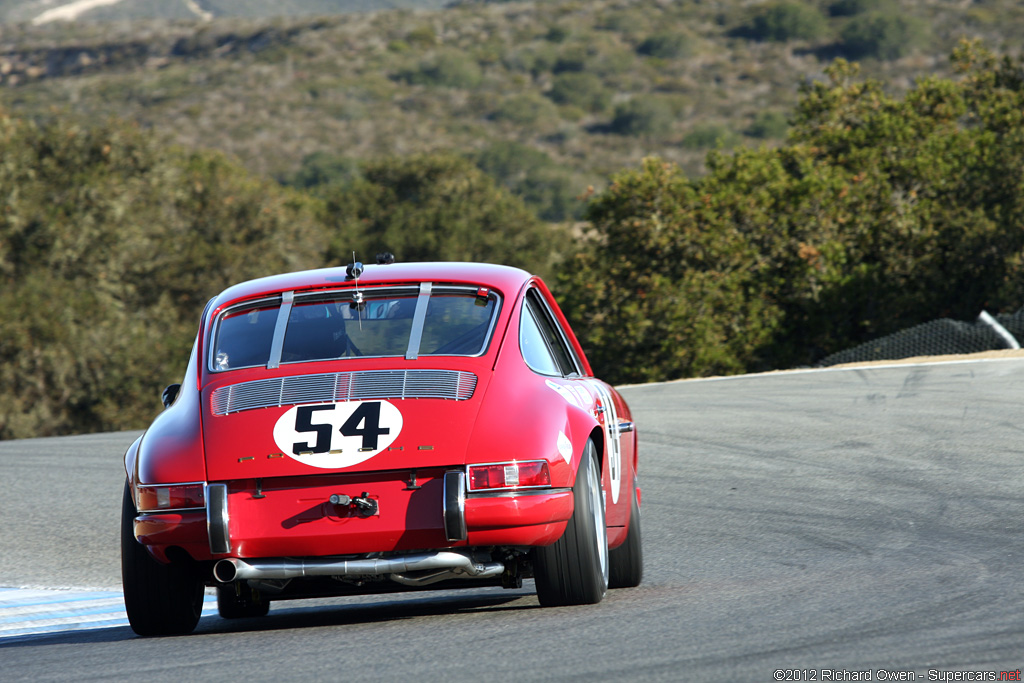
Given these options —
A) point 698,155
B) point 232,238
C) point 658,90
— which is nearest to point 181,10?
point 658,90

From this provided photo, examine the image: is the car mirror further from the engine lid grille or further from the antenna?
the antenna

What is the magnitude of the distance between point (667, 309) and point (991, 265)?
697 centimetres

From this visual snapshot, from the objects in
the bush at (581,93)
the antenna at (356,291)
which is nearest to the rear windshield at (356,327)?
the antenna at (356,291)

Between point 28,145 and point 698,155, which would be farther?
point 698,155

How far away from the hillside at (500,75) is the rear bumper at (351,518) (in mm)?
77869

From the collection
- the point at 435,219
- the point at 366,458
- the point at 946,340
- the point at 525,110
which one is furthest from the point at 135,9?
the point at 366,458

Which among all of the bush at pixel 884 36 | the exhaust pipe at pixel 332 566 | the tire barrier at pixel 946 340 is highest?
the exhaust pipe at pixel 332 566

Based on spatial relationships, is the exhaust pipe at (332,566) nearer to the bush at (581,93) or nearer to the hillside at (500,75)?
the hillside at (500,75)

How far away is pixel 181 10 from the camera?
192500 mm

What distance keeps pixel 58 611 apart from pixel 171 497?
226cm

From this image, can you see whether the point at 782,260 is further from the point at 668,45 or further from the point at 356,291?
the point at 668,45

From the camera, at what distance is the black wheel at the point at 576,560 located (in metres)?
5.44

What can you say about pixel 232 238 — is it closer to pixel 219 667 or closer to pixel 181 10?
pixel 219 667

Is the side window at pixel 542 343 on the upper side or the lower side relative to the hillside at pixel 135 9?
upper
